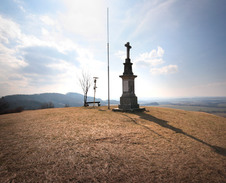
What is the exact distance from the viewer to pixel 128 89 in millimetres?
12172

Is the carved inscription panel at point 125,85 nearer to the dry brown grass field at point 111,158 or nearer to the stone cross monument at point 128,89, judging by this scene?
the stone cross monument at point 128,89

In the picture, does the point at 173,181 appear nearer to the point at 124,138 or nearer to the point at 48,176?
the point at 124,138

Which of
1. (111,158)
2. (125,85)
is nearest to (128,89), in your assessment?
(125,85)

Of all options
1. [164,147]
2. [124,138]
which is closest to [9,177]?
[124,138]

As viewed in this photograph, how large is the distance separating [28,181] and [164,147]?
4.11 m

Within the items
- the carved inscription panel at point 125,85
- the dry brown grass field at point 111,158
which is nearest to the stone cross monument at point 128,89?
the carved inscription panel at point 125,85

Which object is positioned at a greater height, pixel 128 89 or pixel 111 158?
pixel 128 89

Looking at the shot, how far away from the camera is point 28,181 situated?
236 centimetres

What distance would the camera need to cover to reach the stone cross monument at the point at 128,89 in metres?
11.6

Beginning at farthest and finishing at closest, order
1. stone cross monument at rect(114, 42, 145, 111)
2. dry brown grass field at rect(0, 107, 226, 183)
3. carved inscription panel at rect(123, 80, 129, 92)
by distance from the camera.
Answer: carved inscription panel at rect(123, 80, 129, 92), stone cross monument at rect(114, 42, 145, 111), dry brown grass field at rect(0, 107, 226, 183)

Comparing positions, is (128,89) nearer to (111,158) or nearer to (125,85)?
(125,85)

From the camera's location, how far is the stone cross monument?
456 inches

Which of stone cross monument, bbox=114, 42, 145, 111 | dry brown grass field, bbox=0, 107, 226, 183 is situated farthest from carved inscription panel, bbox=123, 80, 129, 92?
dry brown grass field, bbox=0, 107, 226, 183

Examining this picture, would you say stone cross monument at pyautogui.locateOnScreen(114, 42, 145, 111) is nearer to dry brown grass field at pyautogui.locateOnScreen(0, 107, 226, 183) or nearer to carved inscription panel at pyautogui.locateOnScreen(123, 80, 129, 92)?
carved inscription panel at pyautogui.locateOnScreen(123, 80, 129, 92)
